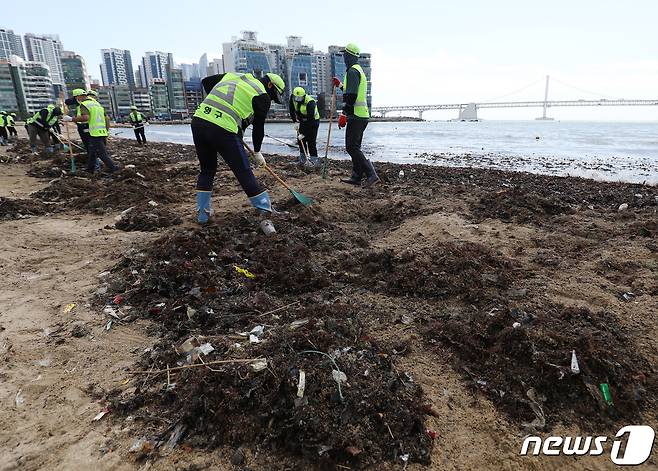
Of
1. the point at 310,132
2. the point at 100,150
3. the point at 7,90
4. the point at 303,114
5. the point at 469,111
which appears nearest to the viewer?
the point at 100,150

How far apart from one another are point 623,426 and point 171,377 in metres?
2.29

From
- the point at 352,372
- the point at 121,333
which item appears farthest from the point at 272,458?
the point at 121,333

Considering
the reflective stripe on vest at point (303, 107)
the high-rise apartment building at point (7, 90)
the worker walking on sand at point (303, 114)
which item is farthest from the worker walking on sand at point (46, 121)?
the high-rise apartment building at point (7, 90)

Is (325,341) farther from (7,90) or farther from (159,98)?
(159,98)

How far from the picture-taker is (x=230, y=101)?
440 cm

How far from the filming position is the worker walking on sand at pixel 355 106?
6.71 metres

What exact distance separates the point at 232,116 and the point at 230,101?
16 centimetres

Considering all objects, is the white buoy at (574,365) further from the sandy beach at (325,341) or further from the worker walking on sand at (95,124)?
the worker walking on sand at (95,124)

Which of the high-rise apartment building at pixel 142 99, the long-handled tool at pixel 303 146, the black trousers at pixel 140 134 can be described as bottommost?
the long-handled tool at pixel 303 146

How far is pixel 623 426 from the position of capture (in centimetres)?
190

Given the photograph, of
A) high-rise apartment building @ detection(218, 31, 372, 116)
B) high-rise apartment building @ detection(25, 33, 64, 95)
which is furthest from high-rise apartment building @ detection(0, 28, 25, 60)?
high-rise apartment building @ detection(218, 31, 372, 116)

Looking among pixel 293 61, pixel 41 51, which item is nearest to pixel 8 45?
pixel 41 51

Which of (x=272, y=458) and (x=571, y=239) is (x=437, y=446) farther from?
(x=571, y=239)

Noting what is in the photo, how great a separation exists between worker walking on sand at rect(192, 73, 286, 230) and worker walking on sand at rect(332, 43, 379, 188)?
2253mm
